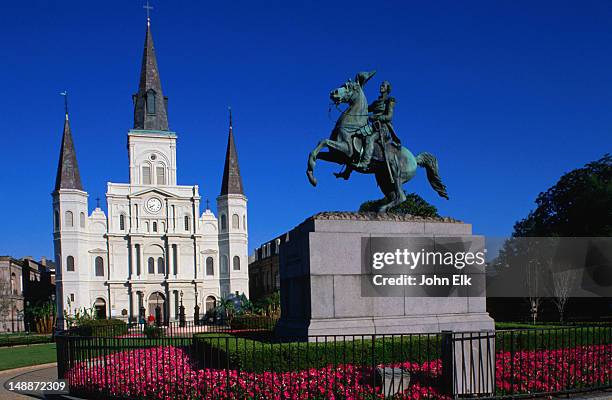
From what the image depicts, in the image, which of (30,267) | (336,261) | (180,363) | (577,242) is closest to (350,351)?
(336,261)

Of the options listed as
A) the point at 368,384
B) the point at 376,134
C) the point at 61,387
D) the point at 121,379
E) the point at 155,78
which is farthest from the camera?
the point at 155,78

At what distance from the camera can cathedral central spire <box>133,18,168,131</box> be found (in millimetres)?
69012

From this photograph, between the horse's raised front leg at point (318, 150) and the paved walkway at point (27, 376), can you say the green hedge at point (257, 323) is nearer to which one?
the paved walkway at point (27, 376)

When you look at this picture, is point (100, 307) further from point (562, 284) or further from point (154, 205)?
point (562, 284)

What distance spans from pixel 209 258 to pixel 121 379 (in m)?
58.5

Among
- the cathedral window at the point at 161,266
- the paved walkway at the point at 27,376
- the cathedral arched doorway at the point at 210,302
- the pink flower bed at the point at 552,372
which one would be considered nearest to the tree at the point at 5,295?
the cathedral window at the point at 161,266

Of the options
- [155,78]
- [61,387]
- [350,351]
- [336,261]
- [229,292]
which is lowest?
[229,292]

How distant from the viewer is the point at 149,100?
228 feet

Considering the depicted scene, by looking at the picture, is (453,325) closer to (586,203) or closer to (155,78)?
(586,203)

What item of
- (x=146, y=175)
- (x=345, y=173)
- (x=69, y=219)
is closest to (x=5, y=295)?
(x=69, y=219)

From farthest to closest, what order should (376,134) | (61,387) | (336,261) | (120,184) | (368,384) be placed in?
(120,184) → (376,134) → (336,261) → (61,387) → (368,384)

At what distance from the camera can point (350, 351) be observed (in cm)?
1070

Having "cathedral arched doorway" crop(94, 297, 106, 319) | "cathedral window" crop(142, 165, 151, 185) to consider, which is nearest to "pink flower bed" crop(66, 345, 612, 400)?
"cathedral arched doorway" crop(94, 297, 106, 319)

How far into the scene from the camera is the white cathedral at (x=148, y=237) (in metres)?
61.7
